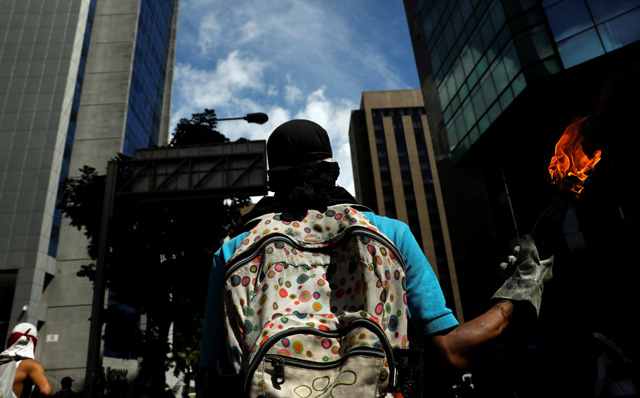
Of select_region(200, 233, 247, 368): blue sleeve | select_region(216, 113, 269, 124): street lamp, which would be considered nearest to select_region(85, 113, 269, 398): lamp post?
select_region(216, 113, 269, 124): street lamp

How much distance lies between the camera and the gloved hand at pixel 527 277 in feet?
4.80

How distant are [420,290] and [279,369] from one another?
545 mm

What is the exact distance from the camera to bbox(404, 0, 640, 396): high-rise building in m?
15.7

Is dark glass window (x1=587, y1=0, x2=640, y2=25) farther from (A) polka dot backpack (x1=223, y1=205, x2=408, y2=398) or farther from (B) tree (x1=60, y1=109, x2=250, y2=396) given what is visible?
(A) polka dot backpack (x1=223, y1=205, x2=408, y2=398)

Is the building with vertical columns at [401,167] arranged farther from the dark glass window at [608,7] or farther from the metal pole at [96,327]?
the metal pole at [96,327]

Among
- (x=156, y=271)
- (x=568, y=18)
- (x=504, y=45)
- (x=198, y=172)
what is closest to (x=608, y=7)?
(x=568, y=18)

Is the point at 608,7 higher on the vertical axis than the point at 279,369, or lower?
higher

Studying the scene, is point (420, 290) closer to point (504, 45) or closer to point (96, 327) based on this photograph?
point (96, 327)

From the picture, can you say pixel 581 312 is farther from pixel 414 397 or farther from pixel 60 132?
pixel 60 132

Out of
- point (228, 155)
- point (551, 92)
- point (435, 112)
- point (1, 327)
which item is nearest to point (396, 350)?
point (228, 155)

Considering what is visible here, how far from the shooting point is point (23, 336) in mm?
5242

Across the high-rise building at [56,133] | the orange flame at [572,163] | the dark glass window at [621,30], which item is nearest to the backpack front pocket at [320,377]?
the orange flame at [572,163]

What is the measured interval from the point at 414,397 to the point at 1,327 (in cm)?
4294

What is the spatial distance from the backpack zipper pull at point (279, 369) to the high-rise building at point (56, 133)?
127 ft
